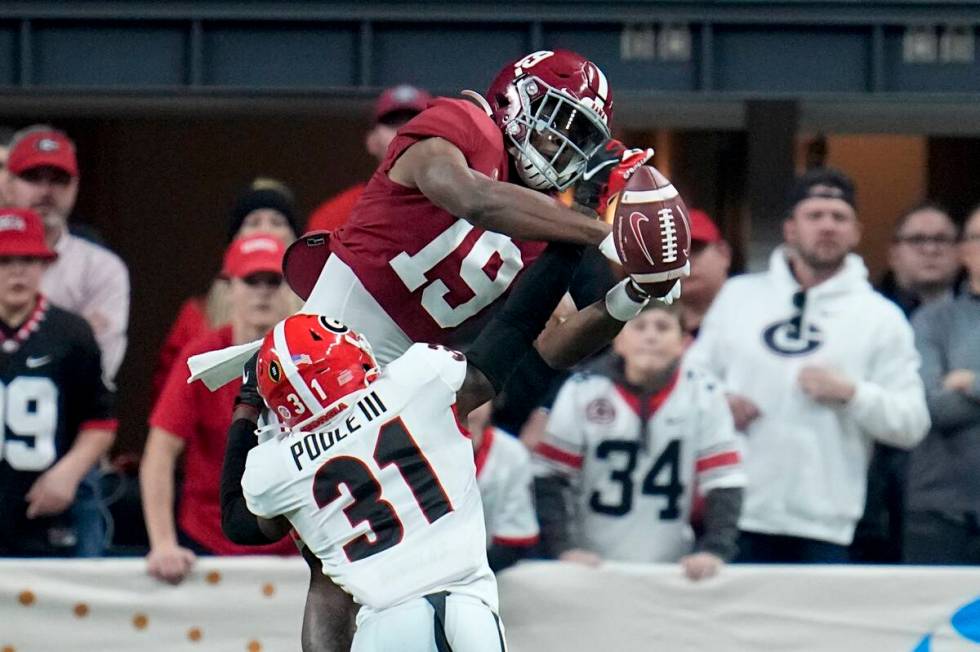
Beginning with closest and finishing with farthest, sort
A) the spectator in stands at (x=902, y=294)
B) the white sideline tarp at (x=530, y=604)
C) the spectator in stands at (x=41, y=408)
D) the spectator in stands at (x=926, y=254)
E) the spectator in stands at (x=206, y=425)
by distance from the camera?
the white sideline tarp at (x=530, y=604)
the spectator in stands at (x=206, y=425)
the spectator in stands at (x=41, y=408)
the spectator in stands at (x=902, y=294)
the spectator in stands at (x=926, y=254)

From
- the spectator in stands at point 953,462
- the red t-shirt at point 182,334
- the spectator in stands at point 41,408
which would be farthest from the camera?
the red t-shirt at point 182,334

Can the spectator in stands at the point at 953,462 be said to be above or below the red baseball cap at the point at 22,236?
below

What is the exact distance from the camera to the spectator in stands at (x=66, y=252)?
7.48m

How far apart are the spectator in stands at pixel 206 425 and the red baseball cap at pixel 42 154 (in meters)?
1.20

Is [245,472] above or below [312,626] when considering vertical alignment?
above

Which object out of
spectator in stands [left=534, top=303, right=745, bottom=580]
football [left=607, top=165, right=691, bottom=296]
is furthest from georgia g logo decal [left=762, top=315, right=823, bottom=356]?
football [left=607, top=165, right=691, bottom=296]

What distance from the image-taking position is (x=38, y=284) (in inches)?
271

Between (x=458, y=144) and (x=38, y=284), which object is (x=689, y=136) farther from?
(x=458, y=144)

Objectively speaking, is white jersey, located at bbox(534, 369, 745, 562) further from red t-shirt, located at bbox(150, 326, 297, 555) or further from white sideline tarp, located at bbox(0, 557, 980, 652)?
red t-shirt, located at bbox(150, 326, 297, 555)

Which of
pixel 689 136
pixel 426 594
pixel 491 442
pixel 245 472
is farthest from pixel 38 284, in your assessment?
pixel 689 136

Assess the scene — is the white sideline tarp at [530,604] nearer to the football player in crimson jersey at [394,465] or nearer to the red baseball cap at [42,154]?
the football player in crimson jersey at [394,465]

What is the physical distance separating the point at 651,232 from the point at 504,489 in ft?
6.40

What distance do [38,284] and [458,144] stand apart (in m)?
2.43

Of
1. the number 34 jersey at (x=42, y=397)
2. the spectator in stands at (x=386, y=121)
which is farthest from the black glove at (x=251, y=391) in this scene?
the spectator in stands at (x=386, y=121)
